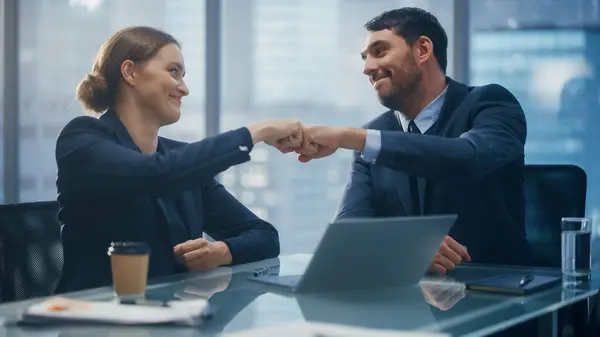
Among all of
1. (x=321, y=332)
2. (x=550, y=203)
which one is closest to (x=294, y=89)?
(x=550, y=203)

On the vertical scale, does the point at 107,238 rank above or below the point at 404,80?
below

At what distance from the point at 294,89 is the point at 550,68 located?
4.14 feet

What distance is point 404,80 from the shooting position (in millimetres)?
2625

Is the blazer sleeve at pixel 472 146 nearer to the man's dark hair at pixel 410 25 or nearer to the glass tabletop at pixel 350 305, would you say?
the man's dark hair at pixel 410 25

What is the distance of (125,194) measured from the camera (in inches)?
80.9

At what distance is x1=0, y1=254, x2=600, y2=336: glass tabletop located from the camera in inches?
49.1

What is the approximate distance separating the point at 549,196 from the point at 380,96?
2.18ft

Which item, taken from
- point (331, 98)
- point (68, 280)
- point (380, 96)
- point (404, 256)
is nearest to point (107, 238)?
point (68, 280)

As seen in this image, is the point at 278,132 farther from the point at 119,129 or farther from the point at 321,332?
the point at 321,332

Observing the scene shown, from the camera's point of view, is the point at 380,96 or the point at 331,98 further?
the point at 331,98

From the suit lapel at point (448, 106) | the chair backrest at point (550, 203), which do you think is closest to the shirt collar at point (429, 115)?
the suit lapel at point (448, 106)

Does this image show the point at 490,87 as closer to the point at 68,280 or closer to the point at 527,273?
the point at 527,273

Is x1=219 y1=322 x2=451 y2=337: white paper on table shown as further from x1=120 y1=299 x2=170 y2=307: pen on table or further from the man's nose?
the man's nose

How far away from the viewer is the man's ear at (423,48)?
8.82 ft
